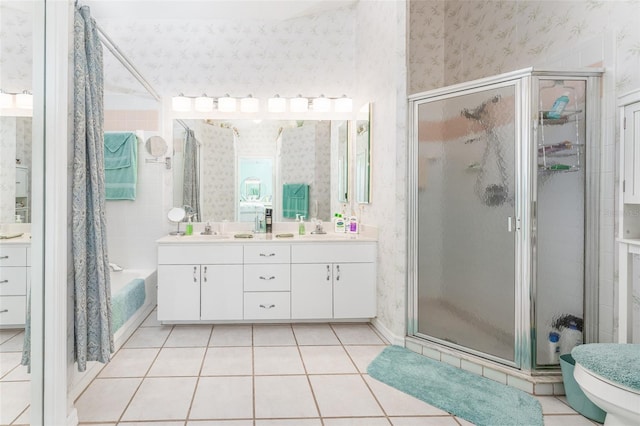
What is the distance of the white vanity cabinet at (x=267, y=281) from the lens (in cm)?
328

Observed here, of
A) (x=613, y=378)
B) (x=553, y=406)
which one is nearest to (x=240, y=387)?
(x=553, y=406)

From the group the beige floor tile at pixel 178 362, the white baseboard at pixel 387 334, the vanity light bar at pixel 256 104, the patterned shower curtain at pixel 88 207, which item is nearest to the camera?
the patterned shower curtain at pixel 88 207

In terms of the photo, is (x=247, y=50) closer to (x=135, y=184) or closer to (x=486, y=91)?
(x=135, y=184)

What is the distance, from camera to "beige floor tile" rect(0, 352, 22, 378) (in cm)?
148

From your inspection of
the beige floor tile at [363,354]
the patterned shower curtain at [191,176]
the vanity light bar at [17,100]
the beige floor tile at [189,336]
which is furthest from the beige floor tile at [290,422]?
the patterned shower curtain at [191,176]

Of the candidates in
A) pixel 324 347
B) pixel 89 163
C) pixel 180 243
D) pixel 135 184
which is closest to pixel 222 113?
pixel 135 184

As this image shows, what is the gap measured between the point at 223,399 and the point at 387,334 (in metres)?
1.39

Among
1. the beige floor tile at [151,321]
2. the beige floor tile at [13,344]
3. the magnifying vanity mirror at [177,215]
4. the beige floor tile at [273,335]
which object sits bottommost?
the beige floor tile at [273,335]

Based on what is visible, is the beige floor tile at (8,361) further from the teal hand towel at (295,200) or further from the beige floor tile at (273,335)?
the teal hand towel at (295,200)

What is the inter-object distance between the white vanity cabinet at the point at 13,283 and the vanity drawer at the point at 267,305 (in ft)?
5.91

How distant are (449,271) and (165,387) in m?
1.91

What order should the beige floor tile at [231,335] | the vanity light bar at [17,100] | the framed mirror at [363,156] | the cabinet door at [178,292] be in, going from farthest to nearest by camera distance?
1. the framed mirror at [363,156]
2. the cabinet door at [178,292]
3. the beige floor tile at [231,335]
4. the vanity light bar at [17,100]

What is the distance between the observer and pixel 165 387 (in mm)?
A: 2258

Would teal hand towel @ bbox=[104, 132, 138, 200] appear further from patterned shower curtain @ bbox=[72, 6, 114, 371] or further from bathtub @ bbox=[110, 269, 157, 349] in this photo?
patterned shower curtain @ bbox=[72, 6, 114, 371]
